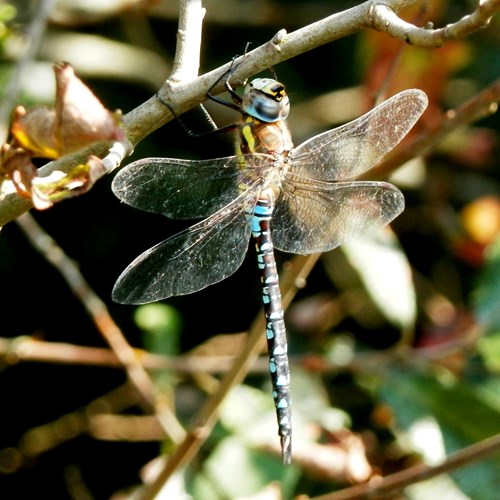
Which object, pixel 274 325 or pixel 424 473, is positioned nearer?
pixel 424 473

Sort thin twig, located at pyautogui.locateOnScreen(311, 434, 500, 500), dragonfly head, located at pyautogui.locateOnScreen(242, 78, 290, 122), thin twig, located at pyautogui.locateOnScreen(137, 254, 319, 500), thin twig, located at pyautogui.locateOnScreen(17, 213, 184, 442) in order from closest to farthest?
thin twig, located at pyautogui.locateOnScreen(311, 434, 500, 500), thin twig, located at pyautogui.locateOnScreen(137, 254, 319, 500), dragonfly head, located at pyautogui.locateOnScreen(242, 78, 290, 122), thin twig, located at pyautogui.locateOnScreen(17, 213, 184, 442)

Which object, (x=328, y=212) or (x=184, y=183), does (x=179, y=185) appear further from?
(x=328, y=212)

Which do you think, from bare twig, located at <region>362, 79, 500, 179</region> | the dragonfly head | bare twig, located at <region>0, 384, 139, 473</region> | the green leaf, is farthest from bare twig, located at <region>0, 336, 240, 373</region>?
bare twig, located at <region>362, 79, 500, 179</region>

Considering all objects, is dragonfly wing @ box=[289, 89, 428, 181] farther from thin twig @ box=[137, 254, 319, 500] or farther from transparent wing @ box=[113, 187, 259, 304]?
thin twig @ box=[137, 254, 319, 500]

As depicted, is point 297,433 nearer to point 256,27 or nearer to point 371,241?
point 371,241

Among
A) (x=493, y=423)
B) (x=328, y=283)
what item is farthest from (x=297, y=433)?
(x=328, y=283)

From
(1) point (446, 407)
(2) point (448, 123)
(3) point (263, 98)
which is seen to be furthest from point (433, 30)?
(1) point (446, 407)
